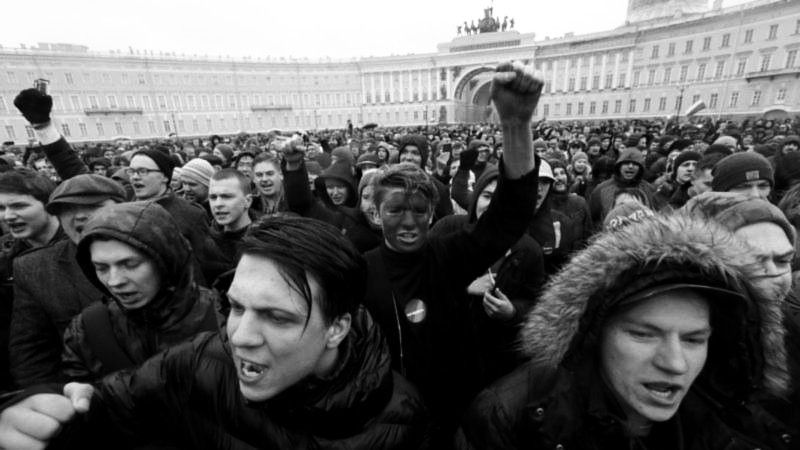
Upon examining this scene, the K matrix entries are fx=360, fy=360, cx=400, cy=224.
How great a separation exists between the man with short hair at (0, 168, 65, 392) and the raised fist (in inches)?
116

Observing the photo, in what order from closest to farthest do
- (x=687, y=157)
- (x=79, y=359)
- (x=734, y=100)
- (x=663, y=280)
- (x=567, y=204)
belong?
1. (x=663, y=280)
2. (x=79, y=359)
3. (x=567, y=204)
4. (x=687, y=157)
5. (x=734, y=100)

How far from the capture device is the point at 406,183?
1980mm

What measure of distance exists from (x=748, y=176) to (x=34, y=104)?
245 inches

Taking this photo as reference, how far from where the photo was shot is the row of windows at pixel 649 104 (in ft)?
119

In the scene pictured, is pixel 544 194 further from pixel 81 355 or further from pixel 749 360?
pixel 81 355

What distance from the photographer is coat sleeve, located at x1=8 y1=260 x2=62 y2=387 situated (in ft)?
6.07

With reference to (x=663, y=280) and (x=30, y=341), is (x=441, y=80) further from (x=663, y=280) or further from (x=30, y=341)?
(x=663, y=280)

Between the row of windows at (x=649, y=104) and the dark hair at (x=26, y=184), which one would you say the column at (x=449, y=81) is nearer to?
the row of windows at (x=649, y=104)

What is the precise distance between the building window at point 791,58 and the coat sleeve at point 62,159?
5239 cm

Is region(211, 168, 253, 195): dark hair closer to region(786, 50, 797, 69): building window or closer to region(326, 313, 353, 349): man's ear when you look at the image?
region(326, 313, 353, 349): man's ear

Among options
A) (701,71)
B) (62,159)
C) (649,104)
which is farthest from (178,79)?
(701,71)

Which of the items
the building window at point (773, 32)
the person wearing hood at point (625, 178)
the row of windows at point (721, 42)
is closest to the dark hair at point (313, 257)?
the person wearing hood at point (625, 178)

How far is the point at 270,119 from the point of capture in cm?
6069

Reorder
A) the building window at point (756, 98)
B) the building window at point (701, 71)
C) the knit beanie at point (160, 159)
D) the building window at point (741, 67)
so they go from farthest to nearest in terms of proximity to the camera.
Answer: the building window at point (701, 71)
the building window at point (741, 67)
the building window at point (756, 98)
the knit beanie at point (160, 159)
